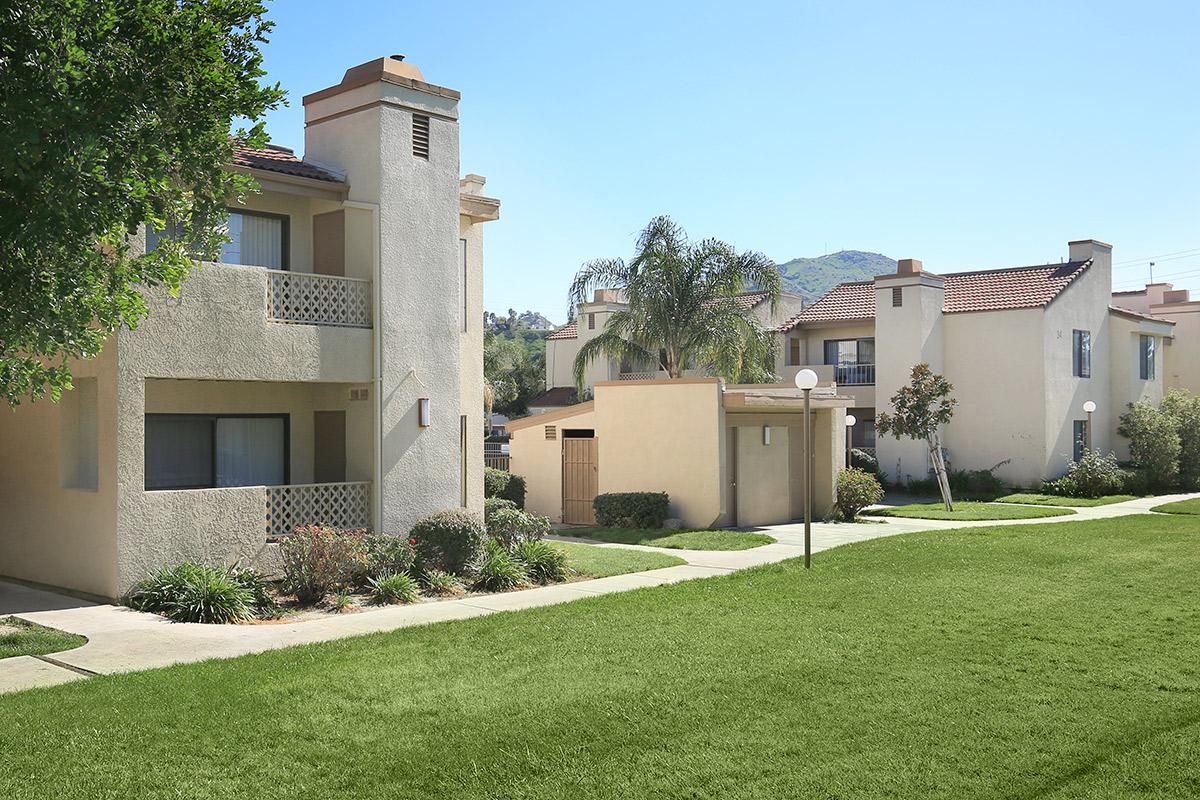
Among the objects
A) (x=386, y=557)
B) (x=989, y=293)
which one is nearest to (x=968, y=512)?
(x=989, y=293)

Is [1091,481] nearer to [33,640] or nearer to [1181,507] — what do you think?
[1181,507]

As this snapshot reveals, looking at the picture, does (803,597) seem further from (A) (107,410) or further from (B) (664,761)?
(A) (107,410)

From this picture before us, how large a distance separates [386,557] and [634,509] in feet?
29.6

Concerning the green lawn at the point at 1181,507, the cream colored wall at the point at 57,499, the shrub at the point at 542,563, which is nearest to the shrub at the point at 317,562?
the cream colored wall at the point at 57,499

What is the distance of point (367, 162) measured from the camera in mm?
16406

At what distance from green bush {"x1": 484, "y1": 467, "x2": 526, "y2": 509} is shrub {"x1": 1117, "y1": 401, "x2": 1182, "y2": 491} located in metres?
21.4

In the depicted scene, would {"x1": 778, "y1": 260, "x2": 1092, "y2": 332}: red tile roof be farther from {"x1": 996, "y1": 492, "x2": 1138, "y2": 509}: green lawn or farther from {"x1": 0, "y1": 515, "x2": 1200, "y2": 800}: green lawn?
{"x1": 0, "y1": 515, "x2": 1200, "y2": 800}: green lawn

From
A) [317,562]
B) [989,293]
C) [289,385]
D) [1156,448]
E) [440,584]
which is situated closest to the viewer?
[317,562]

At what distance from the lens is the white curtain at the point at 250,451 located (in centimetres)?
1625

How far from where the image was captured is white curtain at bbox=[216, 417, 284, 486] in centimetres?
1625

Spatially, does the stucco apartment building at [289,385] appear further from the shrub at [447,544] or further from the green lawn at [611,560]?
the green lawn at [611,560]

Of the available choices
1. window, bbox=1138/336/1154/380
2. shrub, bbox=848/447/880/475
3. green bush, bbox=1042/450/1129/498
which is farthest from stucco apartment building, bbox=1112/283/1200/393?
shrub, bbox=848/447/880/475

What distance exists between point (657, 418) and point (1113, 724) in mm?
16293

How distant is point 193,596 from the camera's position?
1285 cm
